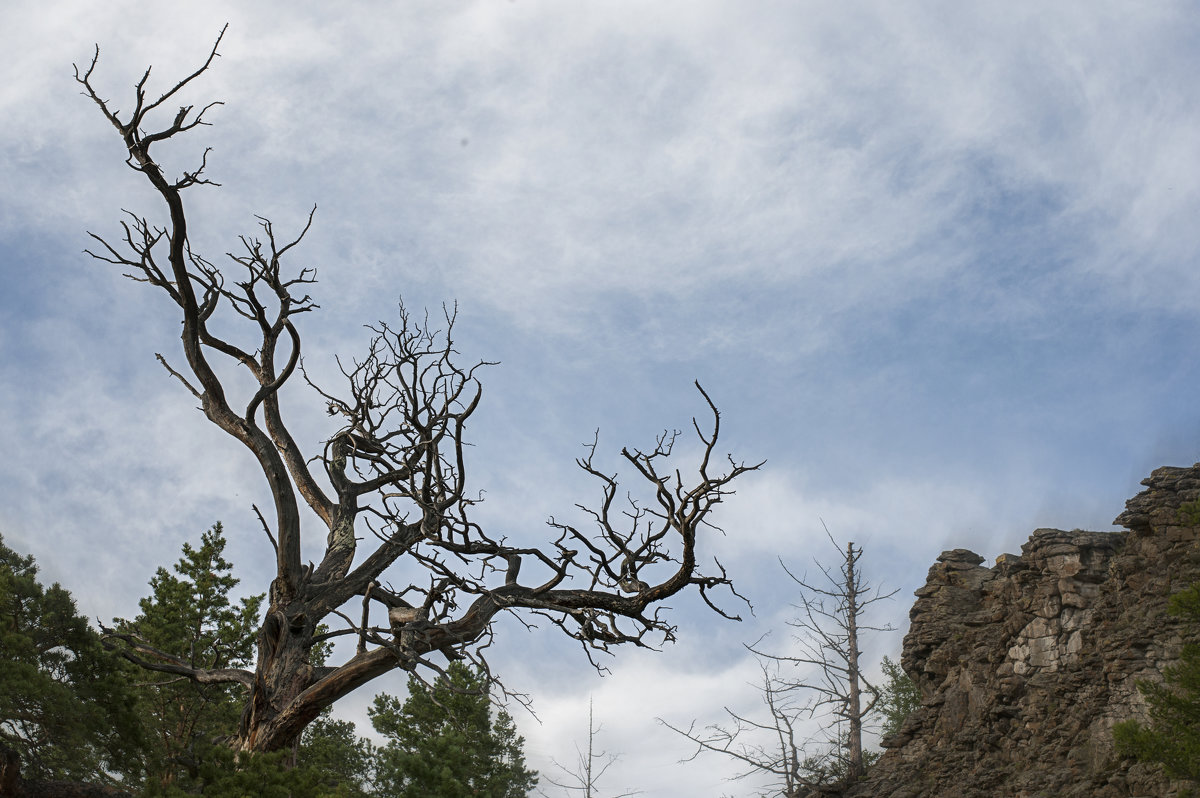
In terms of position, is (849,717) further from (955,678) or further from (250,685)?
(250,685)

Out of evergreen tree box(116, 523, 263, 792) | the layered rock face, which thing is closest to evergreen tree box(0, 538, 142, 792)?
evergreen tree box(116, 523, 263, 792)

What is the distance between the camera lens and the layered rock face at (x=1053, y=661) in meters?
15.3

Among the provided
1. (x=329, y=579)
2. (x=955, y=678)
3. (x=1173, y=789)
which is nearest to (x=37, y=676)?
(x=329, y=579)

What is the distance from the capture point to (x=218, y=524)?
22.4m

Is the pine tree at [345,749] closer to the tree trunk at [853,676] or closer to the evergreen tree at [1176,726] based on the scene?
the tree trunk at [853,676]

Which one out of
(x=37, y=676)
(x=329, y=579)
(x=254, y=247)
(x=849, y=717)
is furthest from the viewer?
(x=849, y=717)

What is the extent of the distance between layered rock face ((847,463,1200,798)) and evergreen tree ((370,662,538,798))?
8484 millimetres

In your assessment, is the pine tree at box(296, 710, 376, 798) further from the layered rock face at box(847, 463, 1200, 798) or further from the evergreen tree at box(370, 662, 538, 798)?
the layered rock face at box(847, 463, 1200, 798)

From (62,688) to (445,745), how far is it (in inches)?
471

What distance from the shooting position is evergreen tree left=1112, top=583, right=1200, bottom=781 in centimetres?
1225

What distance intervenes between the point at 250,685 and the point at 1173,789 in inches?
504

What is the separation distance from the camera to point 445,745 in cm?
1934

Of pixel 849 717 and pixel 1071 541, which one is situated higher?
pixel 1071 541

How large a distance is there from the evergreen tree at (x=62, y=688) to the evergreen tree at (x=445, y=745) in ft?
28.9
